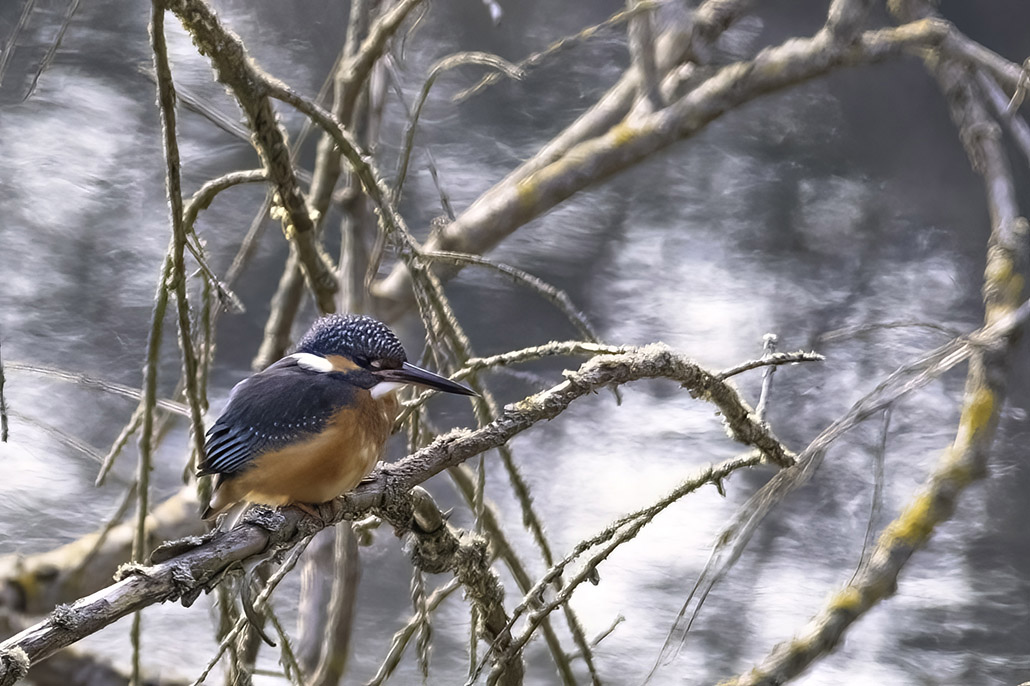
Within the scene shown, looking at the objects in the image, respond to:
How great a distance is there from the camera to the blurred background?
2363 mm

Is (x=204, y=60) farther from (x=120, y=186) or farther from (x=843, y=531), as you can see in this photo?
(x=843, y=531)

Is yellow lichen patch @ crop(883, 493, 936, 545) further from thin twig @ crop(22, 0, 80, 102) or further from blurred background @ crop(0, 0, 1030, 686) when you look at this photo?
thin twig @ crop(22, 0, 80, 102)

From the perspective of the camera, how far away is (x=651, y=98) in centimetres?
222

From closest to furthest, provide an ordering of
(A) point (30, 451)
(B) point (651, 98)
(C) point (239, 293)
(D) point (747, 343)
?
(B) point (651, 98)
(A) point (30, 451)
(D) point (747, 343)
(C) point (239, 293)

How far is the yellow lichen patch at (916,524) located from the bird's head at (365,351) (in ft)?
2.72

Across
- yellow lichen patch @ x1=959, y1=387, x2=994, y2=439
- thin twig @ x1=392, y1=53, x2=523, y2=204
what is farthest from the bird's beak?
yellow lichen patch @ x1=959, y1=387, x2=994, y2=439

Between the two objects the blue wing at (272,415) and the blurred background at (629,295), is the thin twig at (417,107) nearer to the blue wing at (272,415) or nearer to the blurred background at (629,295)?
the blue wing at (272,415)

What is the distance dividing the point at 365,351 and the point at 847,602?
905mm

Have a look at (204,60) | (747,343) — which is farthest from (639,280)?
(204,60)

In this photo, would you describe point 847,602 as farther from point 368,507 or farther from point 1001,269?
point 368,507

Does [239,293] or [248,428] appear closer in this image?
[248,428]

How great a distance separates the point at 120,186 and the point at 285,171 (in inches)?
54.2

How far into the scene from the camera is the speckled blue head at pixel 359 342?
145 centimetres

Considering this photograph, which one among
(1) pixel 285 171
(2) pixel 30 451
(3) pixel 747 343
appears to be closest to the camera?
(1) pixel 285 171
